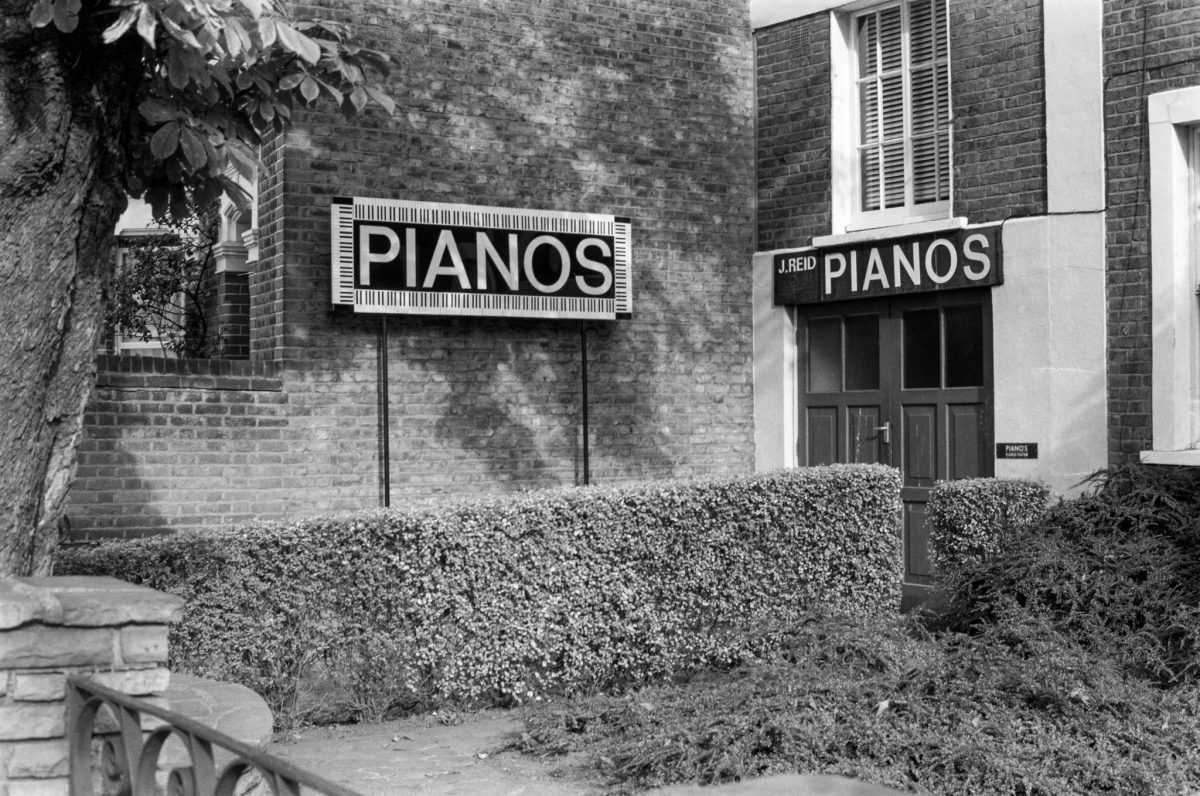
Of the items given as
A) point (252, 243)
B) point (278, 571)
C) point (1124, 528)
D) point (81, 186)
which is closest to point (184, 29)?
point (81, 186)

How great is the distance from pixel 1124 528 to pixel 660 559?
133 inches

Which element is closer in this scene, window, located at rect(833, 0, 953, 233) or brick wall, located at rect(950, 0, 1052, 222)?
brick wall, located at rect(950, 0, 1052, 222)

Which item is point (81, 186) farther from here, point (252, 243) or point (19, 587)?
point (252, 243)

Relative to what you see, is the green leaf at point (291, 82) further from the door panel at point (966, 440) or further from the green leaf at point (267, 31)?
the door panel at point (966, 440)

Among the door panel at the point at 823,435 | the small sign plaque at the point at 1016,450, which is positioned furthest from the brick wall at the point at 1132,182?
the door panel at the point at 823,435

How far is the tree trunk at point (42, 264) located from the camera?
5.16 metres

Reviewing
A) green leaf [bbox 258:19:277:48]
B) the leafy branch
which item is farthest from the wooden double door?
green leaf [bbox 258:19:277:48]

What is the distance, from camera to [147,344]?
17953mm

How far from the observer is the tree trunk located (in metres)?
5.16

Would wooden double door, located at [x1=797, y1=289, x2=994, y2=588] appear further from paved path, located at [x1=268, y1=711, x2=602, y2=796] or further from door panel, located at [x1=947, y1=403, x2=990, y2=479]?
paved path, located at [x1=268, y1=711, x2=602, y2=796]

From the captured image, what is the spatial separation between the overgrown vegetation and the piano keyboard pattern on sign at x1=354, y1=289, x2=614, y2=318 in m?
3.84

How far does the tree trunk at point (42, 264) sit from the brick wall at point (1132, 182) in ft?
26.3

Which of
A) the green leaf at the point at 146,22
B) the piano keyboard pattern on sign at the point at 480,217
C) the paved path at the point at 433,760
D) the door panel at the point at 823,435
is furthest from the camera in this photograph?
the door panel at the point at 823,435

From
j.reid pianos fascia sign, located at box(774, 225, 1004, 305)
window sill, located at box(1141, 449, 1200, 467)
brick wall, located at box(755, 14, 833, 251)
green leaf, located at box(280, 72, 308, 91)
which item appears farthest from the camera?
brick wall, located at box(755, 14, 833, 251)
